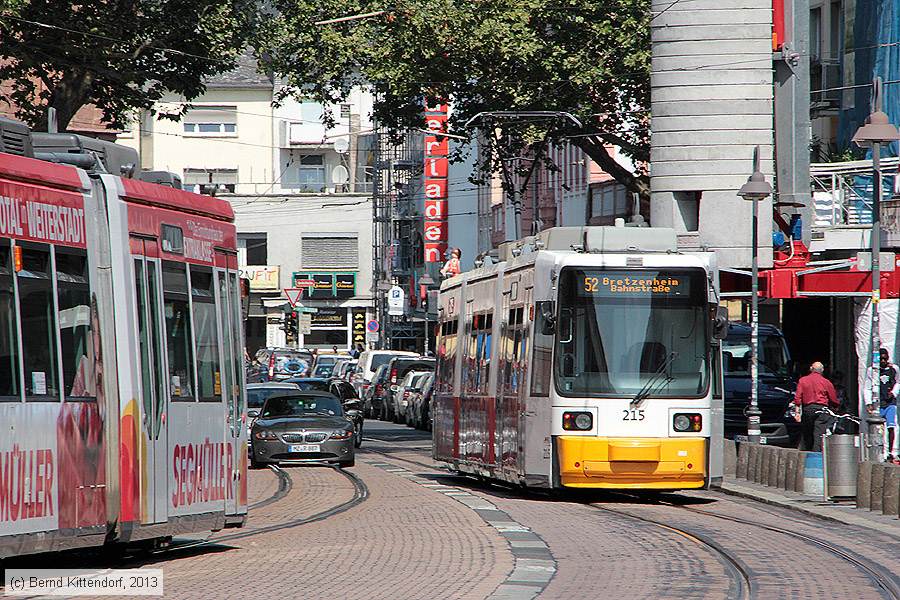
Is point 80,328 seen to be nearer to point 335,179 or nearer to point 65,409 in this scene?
point 65,409

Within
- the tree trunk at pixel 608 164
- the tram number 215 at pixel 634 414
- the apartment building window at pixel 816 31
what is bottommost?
the tram number 215 at pixel 634 414

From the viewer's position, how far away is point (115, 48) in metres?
30.4

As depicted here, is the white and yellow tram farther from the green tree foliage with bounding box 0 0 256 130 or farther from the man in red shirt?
the green tree foliage with bounding box 0 0 256 130

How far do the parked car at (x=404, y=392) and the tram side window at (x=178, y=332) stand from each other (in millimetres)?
36615

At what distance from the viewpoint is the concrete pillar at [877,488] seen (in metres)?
20.9

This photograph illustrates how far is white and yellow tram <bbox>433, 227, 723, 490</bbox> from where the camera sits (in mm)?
21188

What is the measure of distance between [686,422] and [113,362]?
389 inches

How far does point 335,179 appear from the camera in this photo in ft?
317

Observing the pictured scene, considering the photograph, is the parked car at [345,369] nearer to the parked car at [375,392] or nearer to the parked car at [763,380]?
the parked car at [375,392]

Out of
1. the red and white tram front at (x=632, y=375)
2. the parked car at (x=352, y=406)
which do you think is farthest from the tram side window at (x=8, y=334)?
the parked car at (x=352, y=406)

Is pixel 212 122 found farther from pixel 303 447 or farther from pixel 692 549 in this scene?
pixel 692 549

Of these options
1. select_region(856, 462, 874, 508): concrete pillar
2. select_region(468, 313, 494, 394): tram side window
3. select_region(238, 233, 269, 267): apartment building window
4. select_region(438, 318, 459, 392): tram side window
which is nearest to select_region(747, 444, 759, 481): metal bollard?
select_region(468, 313, 494, 394): tram side window

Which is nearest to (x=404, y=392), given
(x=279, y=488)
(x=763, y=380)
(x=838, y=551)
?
(x=763, y=380)

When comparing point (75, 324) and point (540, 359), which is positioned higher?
point (75, 324)
